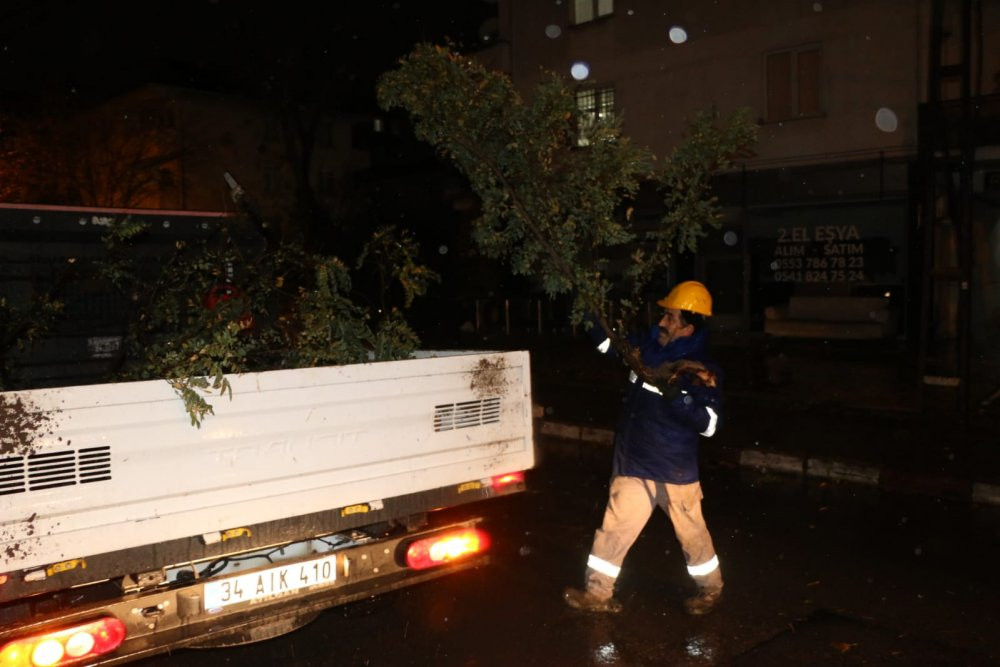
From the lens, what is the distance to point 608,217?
4785mm

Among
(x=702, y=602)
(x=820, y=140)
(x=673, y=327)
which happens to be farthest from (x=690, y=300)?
(x=820, y=140)

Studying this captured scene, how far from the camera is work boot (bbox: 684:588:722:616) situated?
4.92 meters

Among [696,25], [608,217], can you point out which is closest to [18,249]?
[608,217]

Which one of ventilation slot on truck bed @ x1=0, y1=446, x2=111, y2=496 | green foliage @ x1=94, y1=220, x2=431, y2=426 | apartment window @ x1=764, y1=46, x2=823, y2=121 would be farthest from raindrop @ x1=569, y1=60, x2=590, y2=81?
ventilation slot on truck bed @ x1=0, y1=446, x2=111, y2=496

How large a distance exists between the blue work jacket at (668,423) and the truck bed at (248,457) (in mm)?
695

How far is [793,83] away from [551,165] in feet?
47.6

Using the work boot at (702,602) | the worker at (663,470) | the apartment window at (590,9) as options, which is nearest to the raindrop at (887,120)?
Result: the apartment window at (590,9)

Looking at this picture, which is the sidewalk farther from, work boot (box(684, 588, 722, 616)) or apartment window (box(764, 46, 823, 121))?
apartment window (box(764, 46, 823, 121))

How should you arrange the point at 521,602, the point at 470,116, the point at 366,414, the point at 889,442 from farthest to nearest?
the point at 889,442 → the point at 521,602 → the point at 470,116 → the point at 366,414

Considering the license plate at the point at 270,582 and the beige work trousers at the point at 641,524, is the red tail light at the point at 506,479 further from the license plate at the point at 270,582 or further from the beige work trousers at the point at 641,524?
the license plate at the point at 270,582

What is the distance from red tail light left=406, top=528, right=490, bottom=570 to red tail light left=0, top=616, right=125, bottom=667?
1.31 m

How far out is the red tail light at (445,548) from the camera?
4164 mm

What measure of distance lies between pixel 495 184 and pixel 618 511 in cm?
190

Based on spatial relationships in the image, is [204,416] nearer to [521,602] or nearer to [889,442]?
[521,602]
